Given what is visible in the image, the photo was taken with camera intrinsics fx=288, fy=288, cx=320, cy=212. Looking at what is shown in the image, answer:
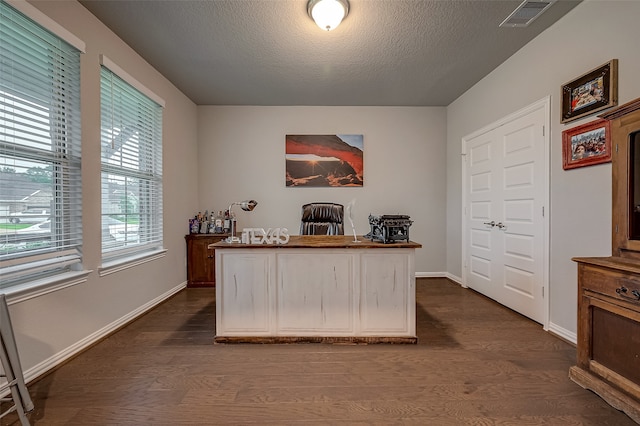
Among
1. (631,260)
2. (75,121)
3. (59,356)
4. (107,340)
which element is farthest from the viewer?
(107,340)

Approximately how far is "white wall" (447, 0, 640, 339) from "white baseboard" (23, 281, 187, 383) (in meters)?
3.84

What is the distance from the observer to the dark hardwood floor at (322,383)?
153 cm

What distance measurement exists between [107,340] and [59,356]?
39cm

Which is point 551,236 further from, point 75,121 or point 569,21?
point 75,121

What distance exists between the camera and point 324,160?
4.39 m

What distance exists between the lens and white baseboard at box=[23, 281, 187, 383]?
183cm

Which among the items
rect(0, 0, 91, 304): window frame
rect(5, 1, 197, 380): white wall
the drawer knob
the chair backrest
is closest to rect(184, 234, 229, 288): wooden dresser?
rect(5, 1, 197, 380): white wall

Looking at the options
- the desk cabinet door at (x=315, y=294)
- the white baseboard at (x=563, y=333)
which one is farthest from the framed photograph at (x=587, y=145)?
the desk cabinet door at (x=315, y=294)

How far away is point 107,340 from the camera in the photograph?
2387mm

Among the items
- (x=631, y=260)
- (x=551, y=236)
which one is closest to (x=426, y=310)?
(x=551, y=236)

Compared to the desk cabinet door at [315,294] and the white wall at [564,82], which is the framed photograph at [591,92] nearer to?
the white wall at [564,82]

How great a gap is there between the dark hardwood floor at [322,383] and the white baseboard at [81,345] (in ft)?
0.19

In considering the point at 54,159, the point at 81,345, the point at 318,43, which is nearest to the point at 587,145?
the point at 318,43

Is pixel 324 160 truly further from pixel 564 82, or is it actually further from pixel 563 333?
pixel 563 333
